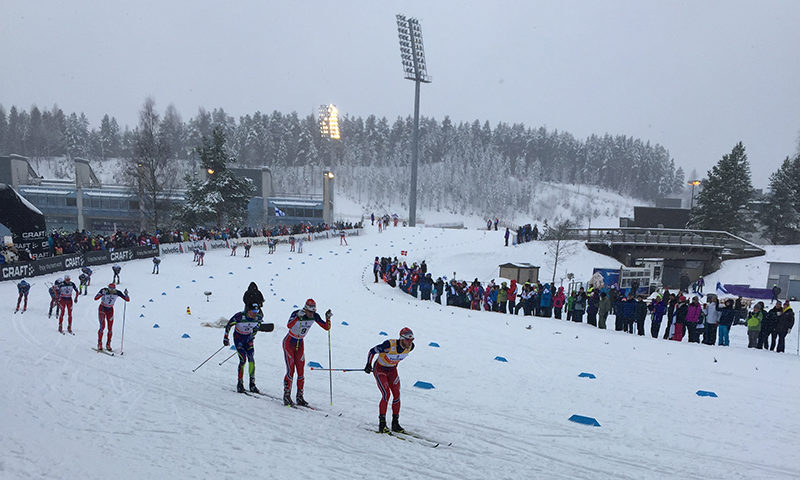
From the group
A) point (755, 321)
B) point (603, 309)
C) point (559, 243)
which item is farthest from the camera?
point (559, 243)

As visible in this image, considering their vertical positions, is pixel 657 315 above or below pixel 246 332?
below

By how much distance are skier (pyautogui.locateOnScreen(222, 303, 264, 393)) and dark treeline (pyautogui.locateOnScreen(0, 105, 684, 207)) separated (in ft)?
355

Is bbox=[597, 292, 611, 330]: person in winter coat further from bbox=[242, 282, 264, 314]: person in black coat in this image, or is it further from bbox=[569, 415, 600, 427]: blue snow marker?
bbox=[242, 282, 264, 314]: person in black coat

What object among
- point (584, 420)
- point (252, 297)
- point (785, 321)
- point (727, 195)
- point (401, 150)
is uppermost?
point (401, 150)

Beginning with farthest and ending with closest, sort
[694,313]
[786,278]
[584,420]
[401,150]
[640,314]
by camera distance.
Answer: [401,150], [786,278], [640,314], [694,313], [584,420]

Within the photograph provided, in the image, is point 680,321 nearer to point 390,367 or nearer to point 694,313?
point 694,313

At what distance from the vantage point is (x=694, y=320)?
15.4 m

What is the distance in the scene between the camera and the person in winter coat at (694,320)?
50.5 feet

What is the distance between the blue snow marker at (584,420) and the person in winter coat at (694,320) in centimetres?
926

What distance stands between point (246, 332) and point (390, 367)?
328cm

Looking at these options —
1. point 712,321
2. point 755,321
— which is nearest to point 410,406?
point 712,321

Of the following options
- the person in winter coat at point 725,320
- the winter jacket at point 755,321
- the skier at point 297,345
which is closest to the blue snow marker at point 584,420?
the skier at point 297,345

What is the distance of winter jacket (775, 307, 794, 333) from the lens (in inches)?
545

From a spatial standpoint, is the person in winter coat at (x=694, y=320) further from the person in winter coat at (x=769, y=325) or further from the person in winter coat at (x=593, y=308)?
the person in winter coat at (x=593, y=308)
